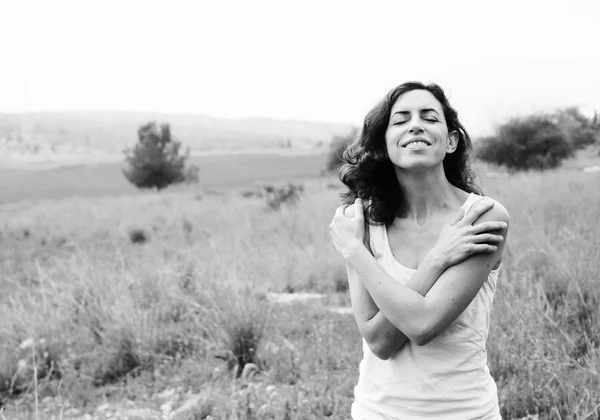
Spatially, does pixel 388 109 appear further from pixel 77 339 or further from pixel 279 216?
pixel 279 216

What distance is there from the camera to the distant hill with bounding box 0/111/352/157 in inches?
3743

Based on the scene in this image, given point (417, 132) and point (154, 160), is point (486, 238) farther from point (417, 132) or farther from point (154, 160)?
point (154, 160)

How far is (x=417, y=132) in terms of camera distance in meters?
1.85

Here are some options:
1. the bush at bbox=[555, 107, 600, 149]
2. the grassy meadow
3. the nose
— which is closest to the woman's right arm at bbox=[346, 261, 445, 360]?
the nose

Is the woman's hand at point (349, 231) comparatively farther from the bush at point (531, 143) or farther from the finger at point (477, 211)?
the bush at point (531, 143)

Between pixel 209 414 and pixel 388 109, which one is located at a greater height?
pixel 388 109

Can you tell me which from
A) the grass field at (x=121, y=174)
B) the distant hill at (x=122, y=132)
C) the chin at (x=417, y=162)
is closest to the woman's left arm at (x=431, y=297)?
the chin at (x=417, y=162)

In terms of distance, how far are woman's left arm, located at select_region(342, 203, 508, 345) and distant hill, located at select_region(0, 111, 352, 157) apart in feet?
239

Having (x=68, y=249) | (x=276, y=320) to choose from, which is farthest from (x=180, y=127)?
(x=276, y=320)

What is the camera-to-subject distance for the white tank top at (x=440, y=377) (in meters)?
1.75

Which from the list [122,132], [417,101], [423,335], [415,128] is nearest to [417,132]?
[415,128]

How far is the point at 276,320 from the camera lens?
4.73 m

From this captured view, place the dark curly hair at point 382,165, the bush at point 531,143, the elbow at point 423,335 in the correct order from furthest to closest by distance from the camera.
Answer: the bush at point 531,143, the dark curly hair at point 382,165, the elbow at point 423,335

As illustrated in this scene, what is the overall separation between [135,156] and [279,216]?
101 ft
